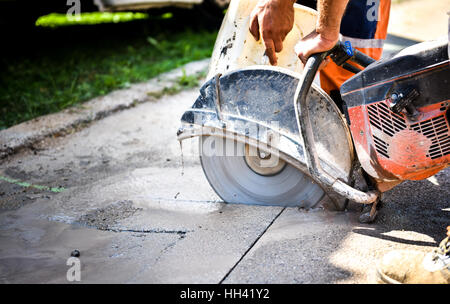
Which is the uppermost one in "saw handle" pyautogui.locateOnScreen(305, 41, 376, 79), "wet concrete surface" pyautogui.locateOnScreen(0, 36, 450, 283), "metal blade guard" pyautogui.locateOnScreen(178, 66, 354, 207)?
"saw handle" pyautogui.locateOnScreen(305, 41, 376, 79)

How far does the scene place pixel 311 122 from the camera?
207 centimetres

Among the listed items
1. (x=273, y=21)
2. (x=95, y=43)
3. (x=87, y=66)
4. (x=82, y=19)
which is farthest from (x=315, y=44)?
(x=82, y=19)

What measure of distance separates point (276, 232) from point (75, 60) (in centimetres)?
397

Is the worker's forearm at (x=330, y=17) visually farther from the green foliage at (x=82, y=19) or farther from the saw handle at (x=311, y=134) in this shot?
the green foliage at (x=82, y=19)

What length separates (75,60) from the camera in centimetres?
522

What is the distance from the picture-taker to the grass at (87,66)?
4.10m

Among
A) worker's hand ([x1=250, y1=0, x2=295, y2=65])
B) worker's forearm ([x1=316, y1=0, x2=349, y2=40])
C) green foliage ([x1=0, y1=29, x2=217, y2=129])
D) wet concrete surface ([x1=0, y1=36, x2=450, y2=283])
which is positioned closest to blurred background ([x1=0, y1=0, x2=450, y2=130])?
green foliage ([x1=0, y1=29, x2=217, y2=129])

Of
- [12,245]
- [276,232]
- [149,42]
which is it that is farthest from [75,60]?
[276,232]

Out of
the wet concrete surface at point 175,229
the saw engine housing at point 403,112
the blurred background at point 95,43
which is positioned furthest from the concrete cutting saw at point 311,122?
the blurred background at point 95,43

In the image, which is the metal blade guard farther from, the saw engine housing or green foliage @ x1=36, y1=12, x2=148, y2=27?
green foliage @ x1=36, y1=12, x2=148, y2=27

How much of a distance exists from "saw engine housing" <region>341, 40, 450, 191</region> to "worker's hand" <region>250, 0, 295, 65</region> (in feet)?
1.45

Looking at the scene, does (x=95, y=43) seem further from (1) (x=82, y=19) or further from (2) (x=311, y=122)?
(2) (x=311, y=122)

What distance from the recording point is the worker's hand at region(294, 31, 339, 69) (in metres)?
1.84

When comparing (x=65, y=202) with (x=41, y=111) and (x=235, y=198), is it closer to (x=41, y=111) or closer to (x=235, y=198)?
(x=235, y=198)
